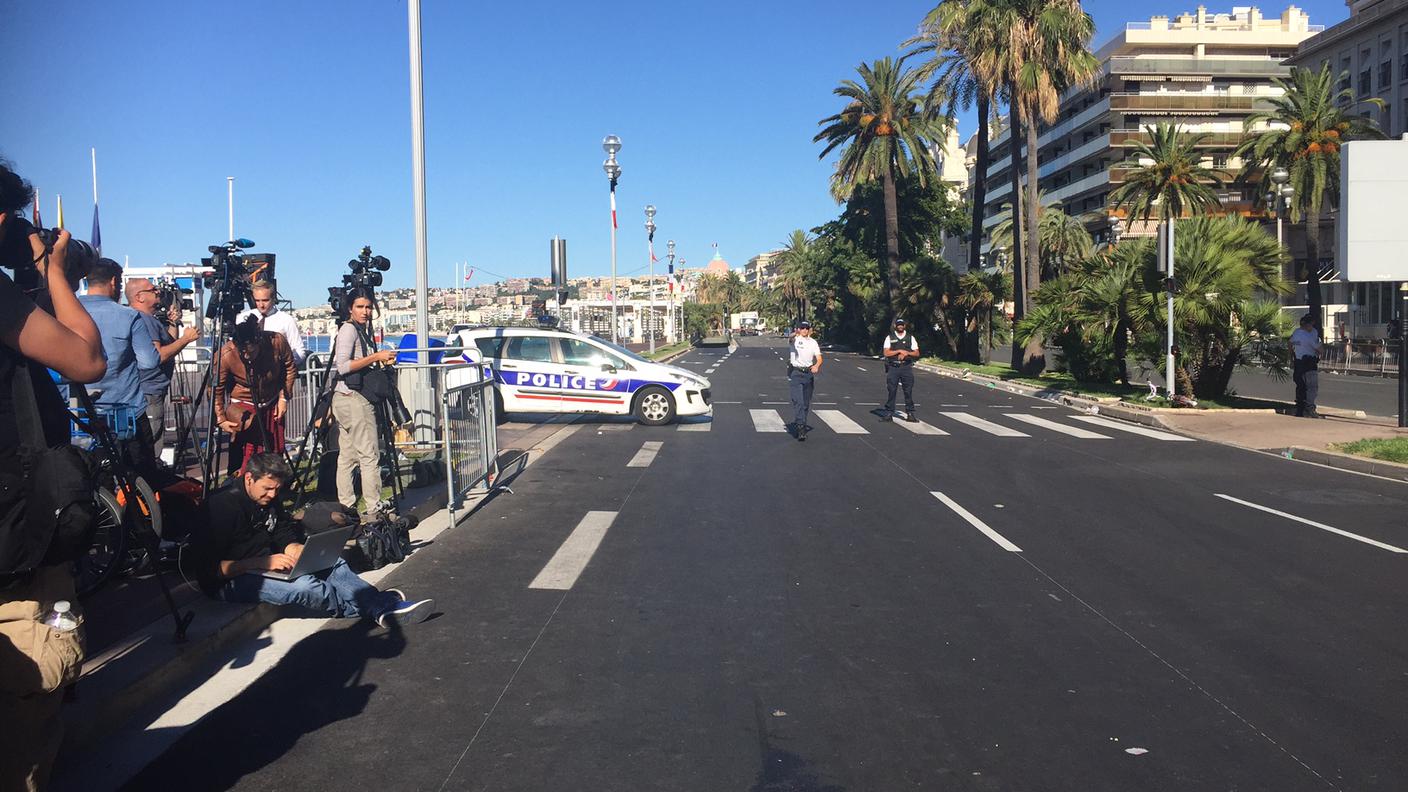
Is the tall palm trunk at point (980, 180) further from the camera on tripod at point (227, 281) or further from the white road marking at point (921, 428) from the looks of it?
the camera on tripod at point (227, 281)

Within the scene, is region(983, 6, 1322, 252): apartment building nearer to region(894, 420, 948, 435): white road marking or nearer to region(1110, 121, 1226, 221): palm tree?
region(1110, 121, 1226, 221): palm tree

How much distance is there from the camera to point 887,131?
46.3m

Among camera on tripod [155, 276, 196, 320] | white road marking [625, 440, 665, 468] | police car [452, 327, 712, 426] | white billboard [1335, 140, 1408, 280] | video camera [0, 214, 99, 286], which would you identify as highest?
white billboard [1335, 140, 1408, 280]

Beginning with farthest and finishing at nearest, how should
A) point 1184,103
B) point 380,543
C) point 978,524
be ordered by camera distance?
point 1184,103, point 978,524, point 380,543

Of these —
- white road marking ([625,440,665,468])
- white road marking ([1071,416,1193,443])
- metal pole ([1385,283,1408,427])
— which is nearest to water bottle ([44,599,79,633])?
white road marking ([625,440,665,468])

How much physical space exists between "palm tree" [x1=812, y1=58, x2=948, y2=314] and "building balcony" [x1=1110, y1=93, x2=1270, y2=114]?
27046mm

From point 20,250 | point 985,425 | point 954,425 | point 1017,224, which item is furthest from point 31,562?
point 1017,224

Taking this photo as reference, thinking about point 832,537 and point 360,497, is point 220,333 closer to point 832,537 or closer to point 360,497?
point 360,497

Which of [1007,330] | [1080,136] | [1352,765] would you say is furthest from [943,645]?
[1080,136]

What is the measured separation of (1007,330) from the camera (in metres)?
40.1

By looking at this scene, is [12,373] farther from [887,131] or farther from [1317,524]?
[887,131]

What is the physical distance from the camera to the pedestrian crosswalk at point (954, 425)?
651 inches

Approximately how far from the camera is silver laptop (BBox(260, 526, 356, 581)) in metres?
5.81

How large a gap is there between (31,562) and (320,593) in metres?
3.15
